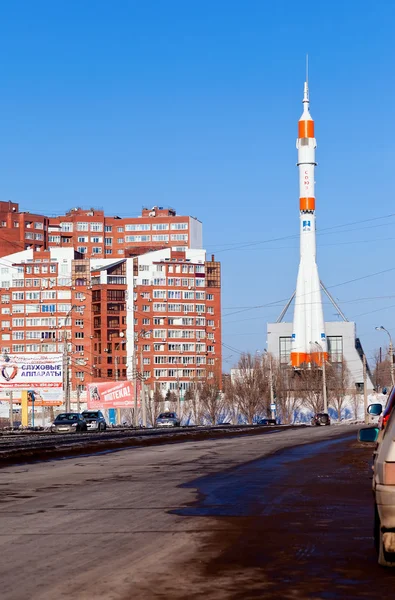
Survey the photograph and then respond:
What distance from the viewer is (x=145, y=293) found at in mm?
175000

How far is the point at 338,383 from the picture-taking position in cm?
14150

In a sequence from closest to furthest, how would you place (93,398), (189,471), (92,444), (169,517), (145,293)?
(169,517), (189,471), (92,444), (93,398), (145,293)

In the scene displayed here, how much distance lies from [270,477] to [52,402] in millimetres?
81637

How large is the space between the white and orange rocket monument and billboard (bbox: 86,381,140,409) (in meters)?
25.4

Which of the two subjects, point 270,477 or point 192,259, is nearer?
point 270,477

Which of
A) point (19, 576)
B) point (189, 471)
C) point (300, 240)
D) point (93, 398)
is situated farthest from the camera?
point (300, 240)

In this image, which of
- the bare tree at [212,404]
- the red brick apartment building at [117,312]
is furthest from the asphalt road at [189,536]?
the red brick apartment building at [117,312]

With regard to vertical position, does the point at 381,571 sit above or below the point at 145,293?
below

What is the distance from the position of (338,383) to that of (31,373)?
56.3 meters

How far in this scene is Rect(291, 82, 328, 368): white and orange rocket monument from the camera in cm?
12219

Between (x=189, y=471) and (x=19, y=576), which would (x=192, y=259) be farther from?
(x=19, y=576)

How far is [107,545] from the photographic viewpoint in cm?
1049

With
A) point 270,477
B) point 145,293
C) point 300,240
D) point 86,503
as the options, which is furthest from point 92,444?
point 145,293

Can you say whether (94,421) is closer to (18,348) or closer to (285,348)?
(285,348)
